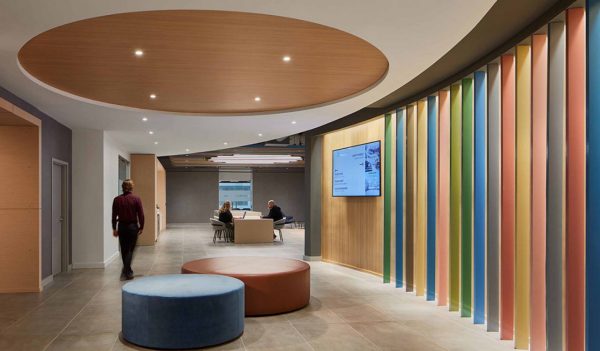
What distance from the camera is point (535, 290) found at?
4992 millimetres

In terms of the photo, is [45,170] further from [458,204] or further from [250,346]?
[458,204]

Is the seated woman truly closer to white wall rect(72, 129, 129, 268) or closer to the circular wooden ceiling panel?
white wall rect(72, 129, 129, 268)

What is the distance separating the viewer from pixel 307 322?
625 cm

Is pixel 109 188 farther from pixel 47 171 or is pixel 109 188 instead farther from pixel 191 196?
pixel 191 196

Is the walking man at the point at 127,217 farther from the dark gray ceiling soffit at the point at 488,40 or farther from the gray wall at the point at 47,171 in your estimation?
the dark gray ceiling soffit at the point at 488,40

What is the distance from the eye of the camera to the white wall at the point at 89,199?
10.8 metres

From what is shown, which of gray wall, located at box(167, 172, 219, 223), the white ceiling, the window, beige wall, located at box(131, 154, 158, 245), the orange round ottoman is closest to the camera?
the white ceiling

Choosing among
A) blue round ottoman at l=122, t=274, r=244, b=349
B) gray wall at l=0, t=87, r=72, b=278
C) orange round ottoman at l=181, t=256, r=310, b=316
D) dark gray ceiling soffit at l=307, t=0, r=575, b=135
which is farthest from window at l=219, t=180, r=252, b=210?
blue round ottoman at l=122, t=274, r=244, b=349

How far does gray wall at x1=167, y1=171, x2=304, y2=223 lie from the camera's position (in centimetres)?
2948

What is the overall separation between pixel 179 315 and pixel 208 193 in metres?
25.2

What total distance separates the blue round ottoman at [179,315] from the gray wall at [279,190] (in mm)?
25026

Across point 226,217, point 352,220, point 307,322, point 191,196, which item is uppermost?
point 352,220

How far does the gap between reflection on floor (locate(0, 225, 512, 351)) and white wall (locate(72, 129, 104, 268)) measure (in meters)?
1.51

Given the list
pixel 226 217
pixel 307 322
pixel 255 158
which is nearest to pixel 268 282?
pixel 307 322
